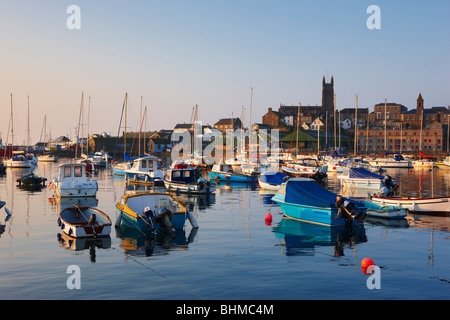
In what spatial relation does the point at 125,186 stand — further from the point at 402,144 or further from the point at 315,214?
the point at 402,144

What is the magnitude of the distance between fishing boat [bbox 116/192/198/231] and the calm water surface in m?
0.79

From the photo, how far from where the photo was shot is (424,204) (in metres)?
37.8

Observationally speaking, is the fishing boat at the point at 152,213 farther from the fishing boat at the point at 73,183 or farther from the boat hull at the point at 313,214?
the fishing boat at the point at 73,183

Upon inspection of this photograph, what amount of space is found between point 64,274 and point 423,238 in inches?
862

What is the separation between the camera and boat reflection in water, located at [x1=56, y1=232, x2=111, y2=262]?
982 inches

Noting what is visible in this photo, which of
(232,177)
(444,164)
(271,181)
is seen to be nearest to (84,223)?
(271,181)

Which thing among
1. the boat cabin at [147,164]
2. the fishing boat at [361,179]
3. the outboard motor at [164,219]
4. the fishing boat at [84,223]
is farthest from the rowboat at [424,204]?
the boat cabin at [147,164]

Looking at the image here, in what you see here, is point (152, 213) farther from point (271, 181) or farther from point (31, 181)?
point (31, 181)

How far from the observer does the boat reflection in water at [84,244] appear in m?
24.9

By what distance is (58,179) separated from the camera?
4838 centimetres

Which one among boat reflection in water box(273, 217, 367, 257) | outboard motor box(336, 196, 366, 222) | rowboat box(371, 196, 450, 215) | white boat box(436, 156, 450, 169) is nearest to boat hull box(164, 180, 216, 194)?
boat reflection in water box(273, 217, 367, 257)

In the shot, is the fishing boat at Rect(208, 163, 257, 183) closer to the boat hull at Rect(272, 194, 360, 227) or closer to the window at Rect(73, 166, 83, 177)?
the window at Rect(73, 166, 83, 177)

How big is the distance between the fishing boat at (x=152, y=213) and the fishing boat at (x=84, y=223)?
1953 millimetres
